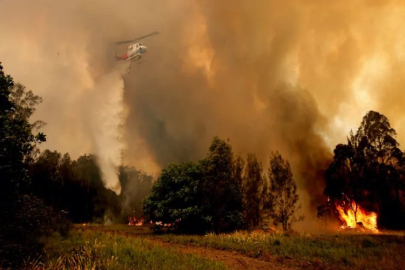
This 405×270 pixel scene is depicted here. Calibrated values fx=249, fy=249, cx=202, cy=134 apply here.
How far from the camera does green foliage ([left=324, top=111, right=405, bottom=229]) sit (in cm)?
4209

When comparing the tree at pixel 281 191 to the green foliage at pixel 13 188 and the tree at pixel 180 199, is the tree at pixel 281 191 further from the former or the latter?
the green foliage at pixel 13 188

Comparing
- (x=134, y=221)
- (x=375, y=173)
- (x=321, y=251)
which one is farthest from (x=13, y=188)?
(x=134, y=221)

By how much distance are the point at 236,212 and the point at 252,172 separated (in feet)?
37.7

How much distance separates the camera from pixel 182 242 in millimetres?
22922

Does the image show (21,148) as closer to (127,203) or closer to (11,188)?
(11,188)

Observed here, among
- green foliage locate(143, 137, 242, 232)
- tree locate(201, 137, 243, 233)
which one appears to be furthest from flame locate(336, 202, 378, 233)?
tree locate(201, 137, 243, 233)

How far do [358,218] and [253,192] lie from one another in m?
21.6

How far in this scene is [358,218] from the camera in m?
45.3

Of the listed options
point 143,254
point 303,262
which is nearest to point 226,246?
point 303,262

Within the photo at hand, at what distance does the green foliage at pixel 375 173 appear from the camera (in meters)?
42.1

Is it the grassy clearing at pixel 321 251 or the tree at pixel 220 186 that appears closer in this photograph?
the grassy clearing at pixel 321 251

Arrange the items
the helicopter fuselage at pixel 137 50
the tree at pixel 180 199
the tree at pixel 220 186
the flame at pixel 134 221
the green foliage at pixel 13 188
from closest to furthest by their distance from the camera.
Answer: the green foliage at pixel 13 188, the tree at pixel 220 186, the tree at pixel 180 199, the helicopter fuselage at pixel 137 50, the flame at pixel 134 221

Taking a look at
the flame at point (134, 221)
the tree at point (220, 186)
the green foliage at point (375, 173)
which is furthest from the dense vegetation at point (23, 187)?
the green foliage at point (375, 173)

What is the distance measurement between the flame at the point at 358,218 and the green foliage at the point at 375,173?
0.98m
